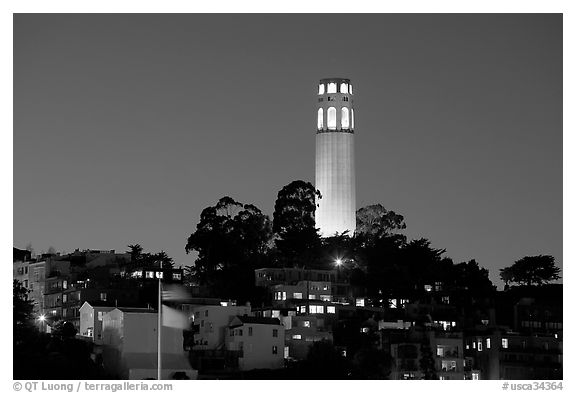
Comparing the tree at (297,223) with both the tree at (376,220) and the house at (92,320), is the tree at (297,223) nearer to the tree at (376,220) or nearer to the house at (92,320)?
the tree at (376,220)

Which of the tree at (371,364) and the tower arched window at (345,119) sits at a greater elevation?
the tower arched window at (345,119)

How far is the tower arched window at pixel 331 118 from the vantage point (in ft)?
229

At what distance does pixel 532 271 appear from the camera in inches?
2758

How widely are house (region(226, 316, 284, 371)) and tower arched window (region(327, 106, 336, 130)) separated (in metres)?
16.4

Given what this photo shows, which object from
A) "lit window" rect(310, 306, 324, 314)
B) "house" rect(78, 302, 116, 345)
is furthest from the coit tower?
"house" rect(78, 302, 116, 345)

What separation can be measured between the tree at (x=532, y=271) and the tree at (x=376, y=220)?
417cm

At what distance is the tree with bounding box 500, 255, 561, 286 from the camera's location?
69500 millimetres

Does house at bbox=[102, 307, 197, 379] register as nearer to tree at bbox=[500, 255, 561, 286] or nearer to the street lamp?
the street lamp

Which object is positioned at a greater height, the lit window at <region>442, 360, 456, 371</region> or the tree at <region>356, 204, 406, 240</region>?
the tree at <region>356, 204, 406, 240</region>

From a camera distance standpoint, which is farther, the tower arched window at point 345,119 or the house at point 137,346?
the tower arched window at point 345,119

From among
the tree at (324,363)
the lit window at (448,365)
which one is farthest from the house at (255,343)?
the lit window at (448,365)

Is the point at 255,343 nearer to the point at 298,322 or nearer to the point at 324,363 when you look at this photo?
the point at 324,363
